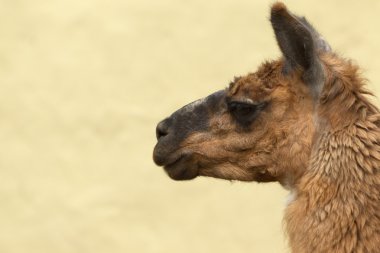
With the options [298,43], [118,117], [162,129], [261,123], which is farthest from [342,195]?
[118,117]

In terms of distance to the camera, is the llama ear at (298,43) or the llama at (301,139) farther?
the llama ear at (298,43)

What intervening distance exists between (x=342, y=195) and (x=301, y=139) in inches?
14.0

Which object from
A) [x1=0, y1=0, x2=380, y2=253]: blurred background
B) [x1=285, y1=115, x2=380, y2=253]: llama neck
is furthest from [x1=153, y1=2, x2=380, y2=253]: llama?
[x1=0, y1=0, x2=380, y2=253]: blurred background

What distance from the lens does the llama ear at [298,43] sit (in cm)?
527

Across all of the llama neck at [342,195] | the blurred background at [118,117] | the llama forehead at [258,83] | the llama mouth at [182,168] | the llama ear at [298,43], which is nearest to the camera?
the llama neck at [342,195]

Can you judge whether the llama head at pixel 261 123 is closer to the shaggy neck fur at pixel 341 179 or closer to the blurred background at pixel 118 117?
the shaggy neck fur at pixel 341 179

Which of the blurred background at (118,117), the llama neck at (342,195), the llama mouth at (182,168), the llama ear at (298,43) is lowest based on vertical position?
the llama neck at (342,195)

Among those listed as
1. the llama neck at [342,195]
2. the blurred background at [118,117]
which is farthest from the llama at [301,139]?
the blurred background at [118,117]

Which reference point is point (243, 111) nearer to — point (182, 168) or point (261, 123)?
point (261, 123)

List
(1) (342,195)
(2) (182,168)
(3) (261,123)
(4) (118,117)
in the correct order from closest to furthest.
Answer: (1) (342,195)
(3) (261,123)
(2) (182,168)
(4) (118,117)

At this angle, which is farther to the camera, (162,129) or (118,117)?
(118,117)

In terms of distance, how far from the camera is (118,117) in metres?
9.09

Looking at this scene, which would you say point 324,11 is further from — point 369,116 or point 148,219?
point 369,116

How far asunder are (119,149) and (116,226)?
0.57m
